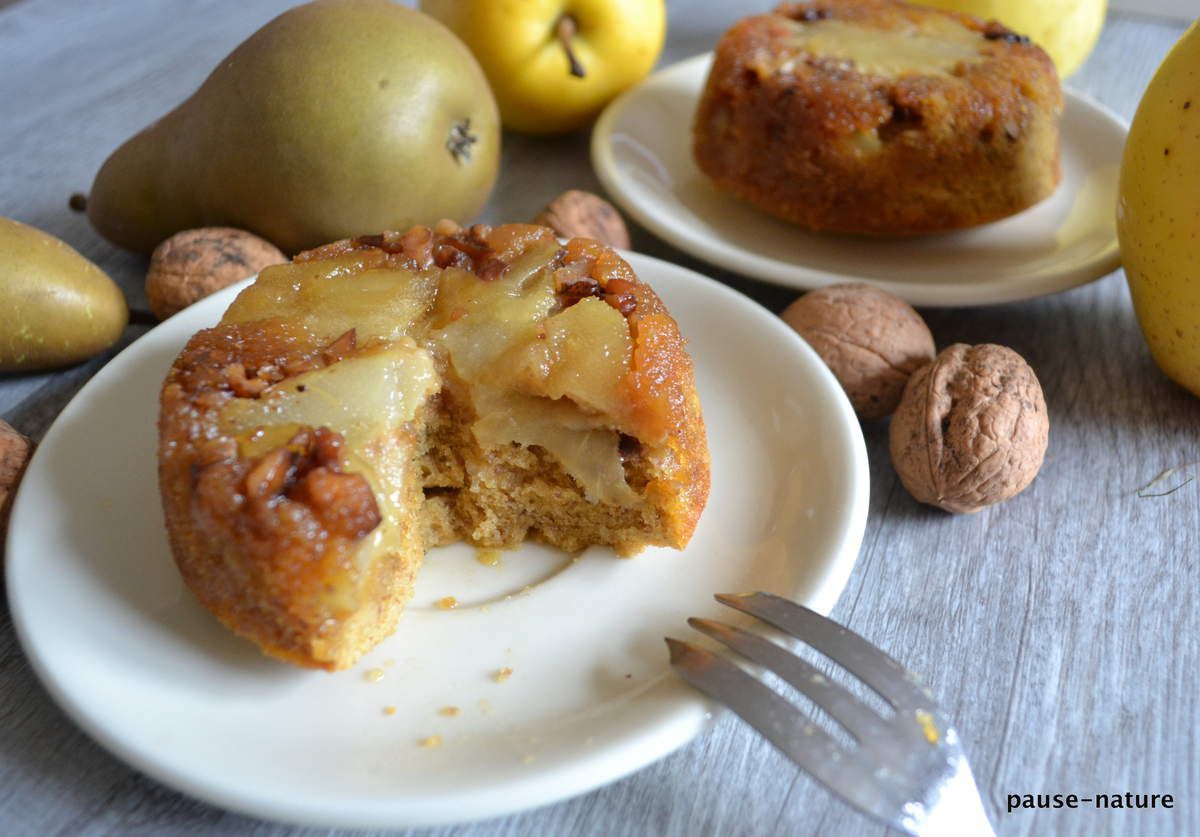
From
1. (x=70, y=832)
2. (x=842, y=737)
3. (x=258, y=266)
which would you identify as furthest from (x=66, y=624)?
(x=842, y=737)

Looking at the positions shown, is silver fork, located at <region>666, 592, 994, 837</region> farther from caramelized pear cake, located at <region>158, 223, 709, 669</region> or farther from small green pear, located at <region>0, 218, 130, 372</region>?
small green pear, located at <region>0, 218, 130, 372</region>

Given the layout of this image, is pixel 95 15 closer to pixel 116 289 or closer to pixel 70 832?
pixel 116 289

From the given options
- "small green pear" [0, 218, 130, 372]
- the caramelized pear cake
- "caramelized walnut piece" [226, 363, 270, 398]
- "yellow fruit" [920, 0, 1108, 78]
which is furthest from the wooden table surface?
"yellow fruit" [920, 0, 1108, 78]

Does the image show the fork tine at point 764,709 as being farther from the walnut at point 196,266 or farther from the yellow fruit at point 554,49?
the yellow fruit at point 554,49

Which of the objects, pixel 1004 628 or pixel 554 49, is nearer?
pixel 1004 628

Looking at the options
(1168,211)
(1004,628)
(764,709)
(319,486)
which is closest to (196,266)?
(319,486)

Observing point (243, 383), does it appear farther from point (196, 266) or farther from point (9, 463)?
point (196, 266)

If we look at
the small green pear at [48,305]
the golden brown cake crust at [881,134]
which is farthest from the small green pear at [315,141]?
the golden brown cake crust at [881,134]
